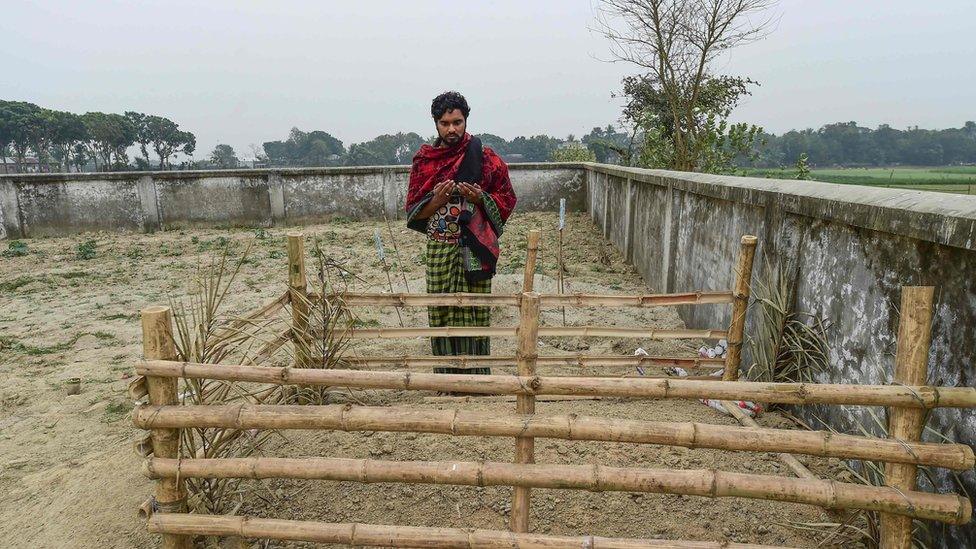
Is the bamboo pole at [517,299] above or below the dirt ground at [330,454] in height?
above

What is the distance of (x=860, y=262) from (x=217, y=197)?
1077cm

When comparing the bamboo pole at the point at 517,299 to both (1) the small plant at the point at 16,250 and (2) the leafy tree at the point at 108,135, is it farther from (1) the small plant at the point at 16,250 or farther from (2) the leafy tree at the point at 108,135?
(2) the leafy tree at the point at 108,135

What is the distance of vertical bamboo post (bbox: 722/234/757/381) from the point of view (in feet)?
10.0

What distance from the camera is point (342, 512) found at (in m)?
2.34

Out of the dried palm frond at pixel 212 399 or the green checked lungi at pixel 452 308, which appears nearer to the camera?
the dried palm frond at pixel 212 399

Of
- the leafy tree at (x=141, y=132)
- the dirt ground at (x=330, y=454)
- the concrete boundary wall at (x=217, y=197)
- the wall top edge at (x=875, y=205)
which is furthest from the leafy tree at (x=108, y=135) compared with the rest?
the wall top edge at (x=875, y=205)

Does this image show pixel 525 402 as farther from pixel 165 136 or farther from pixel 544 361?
pixel 165 136

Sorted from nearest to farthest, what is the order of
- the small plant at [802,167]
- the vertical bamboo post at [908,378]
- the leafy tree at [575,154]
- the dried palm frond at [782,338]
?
the vertical bamboo post at [908,378] < the dried palm frond at [782,338] < the small plant at [802,167] < the leafy tree at [575,154]

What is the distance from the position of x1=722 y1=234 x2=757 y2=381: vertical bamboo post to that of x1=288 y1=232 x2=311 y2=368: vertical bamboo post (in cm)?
232

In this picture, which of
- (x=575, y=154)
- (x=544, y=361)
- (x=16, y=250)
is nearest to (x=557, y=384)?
(x=544, y=361)

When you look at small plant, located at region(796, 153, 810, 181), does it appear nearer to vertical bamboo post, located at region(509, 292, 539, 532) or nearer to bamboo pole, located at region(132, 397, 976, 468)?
bamboo pole, located at region(132, 397, 976, 468)

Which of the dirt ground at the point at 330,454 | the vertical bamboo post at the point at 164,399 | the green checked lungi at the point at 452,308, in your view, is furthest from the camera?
the green checked lungi at the point at 452,308

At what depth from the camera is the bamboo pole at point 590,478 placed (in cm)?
174

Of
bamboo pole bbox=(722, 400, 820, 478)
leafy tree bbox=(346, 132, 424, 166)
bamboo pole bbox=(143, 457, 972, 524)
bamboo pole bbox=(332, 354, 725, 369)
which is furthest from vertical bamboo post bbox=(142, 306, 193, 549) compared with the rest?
leafy tree bbox=(346, 132, 424, 166)
